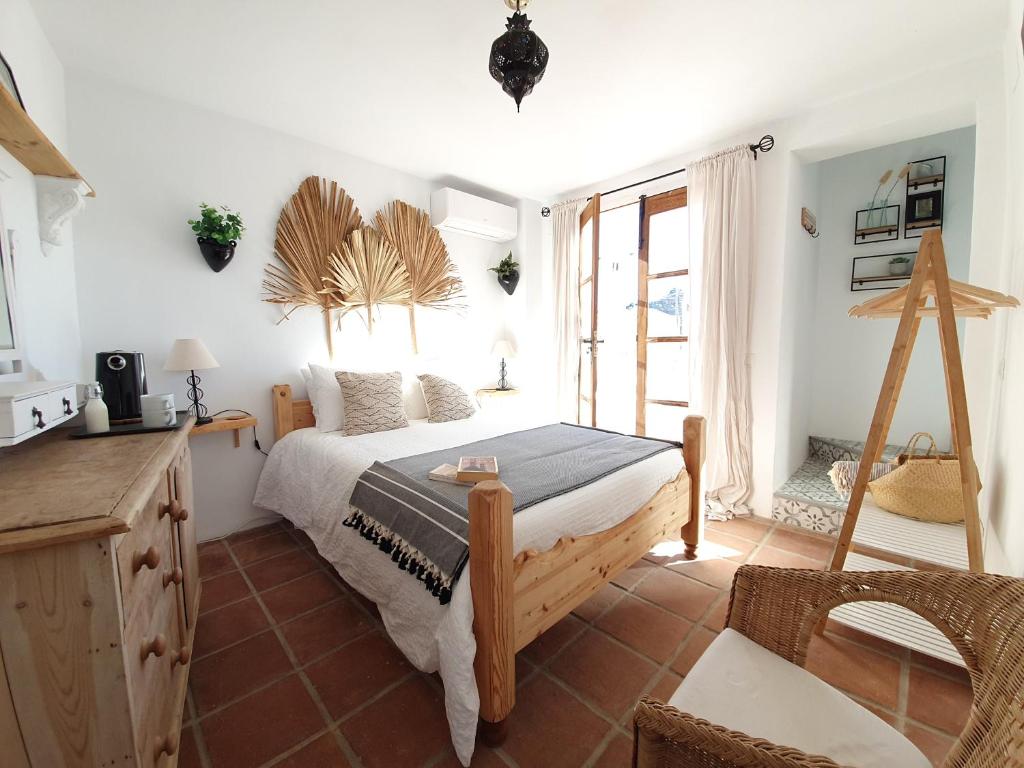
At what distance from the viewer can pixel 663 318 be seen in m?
3.34

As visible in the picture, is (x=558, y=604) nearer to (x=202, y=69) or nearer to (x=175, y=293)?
(x=175, y=293)

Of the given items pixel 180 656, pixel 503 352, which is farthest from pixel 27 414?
pixel 503 352

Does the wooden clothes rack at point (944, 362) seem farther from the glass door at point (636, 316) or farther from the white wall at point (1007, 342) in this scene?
the glass door at point (636, 316)

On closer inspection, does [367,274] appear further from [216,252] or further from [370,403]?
[370,403]

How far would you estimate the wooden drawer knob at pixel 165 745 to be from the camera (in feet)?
3.07

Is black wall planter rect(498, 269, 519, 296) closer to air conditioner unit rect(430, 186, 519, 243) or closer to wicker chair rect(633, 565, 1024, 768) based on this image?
air conditioner unit rect(430, 186, 519, 243)

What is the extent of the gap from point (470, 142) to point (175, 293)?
6.97ft

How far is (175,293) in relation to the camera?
94.9 inches

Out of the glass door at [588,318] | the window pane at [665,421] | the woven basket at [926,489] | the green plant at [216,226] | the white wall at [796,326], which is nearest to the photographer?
the woven basket at [926,489]

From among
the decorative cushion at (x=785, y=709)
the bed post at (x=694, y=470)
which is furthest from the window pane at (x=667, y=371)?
the decorative cushion at (x=785, y=709)

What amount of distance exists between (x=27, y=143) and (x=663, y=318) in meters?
3.48

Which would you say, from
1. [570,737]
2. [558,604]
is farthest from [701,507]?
[570,737]

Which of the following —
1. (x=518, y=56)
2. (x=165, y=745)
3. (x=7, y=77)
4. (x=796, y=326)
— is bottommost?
(x=165, y=745)

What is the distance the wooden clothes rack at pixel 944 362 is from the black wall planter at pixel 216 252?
329cm
